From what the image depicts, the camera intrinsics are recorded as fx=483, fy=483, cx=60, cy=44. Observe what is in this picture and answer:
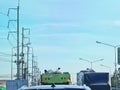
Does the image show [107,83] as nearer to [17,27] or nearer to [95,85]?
[95,85]

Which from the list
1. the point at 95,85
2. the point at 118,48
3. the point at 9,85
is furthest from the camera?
the point at 118,48

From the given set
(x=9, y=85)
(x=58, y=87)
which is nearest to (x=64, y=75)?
(x=9, y=85)

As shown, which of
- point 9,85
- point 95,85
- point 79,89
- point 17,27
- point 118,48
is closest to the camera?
point 79,89

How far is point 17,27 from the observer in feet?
172

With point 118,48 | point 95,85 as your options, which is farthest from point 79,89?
point 118,48

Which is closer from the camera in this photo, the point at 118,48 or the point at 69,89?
the point at 69,89

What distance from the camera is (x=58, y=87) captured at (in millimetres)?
10203

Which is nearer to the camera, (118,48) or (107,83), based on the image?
(107,83)

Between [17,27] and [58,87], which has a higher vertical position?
[17,27]

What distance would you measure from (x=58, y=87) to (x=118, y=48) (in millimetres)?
67135

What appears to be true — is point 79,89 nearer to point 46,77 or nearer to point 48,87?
point 48,87

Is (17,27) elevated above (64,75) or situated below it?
above

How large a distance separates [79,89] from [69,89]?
210mm

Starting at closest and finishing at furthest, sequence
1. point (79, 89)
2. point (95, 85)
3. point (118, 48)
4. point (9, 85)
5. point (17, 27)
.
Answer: point (79, 89)
point (95, 85)
point (9, 85)
point (17, 27)
point (118, 48)
